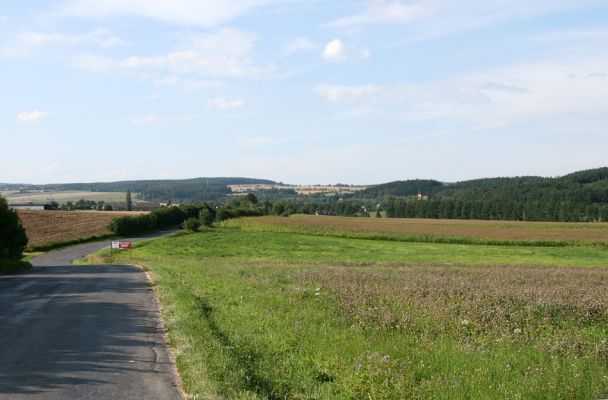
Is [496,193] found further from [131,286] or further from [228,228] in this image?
[131,286]

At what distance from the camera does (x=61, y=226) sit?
8600 cm

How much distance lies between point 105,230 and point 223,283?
6880 cm

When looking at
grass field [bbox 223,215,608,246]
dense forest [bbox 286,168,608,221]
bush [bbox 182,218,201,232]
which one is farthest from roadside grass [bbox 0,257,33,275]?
dense forest [bbox 286,168,608,221]

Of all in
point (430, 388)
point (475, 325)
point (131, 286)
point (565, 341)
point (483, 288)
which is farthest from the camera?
point (131, 286)

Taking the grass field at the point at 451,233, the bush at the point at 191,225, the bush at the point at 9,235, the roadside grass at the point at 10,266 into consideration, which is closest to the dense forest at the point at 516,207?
the grass field at the point at 451,233

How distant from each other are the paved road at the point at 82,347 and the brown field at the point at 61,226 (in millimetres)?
55320

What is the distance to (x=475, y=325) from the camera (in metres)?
11.1

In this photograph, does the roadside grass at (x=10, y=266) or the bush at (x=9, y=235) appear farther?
the bush at (x=9, y=235)

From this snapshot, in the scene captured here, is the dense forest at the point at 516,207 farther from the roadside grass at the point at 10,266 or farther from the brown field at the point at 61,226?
the roadside grass at the point at 10,266

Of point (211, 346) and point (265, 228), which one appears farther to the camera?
point (265, 228)

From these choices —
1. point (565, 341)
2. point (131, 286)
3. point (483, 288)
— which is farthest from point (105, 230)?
point (565, 341)

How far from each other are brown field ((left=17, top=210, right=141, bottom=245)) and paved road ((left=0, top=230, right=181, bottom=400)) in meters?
55.3

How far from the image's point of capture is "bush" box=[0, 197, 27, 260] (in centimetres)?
3809

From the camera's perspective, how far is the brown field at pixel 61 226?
7365 centimetres
